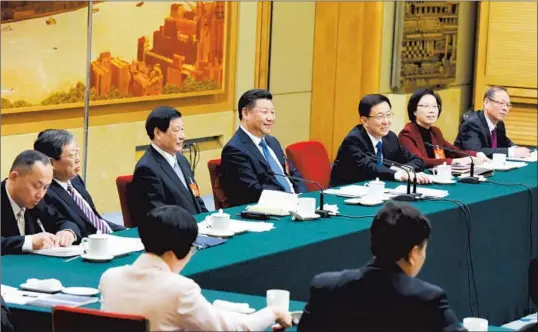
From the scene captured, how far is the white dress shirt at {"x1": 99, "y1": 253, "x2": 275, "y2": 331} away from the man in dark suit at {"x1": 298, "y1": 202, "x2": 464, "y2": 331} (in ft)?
0.88

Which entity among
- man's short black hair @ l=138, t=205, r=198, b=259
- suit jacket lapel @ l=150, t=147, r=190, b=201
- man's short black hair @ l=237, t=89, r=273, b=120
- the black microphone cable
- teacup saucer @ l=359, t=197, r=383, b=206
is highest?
man's short black hair @ l=237, t=89, r=273, b=120

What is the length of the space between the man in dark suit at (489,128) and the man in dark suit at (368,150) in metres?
1.27

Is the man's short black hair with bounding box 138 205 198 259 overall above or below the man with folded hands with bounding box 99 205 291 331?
above

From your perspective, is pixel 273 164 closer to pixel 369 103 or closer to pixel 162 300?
pixel 369 103

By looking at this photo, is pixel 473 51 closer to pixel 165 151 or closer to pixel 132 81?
pixel 132 81

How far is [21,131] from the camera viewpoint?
285 inches

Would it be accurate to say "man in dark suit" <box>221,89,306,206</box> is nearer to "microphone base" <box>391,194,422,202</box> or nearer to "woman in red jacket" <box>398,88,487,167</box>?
"microphone base" <box>391,194,422,202</box>

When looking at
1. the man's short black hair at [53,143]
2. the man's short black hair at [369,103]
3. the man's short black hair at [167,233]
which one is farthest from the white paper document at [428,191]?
the man's short black hair at [167,233]

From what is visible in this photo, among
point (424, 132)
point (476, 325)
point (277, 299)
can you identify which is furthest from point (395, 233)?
point (424, 132)

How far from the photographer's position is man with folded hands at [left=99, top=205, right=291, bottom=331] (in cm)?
314

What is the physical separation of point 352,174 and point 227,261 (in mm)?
2430

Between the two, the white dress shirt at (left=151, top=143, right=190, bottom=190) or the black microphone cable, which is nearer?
the white dress shirt at (left=151, top=143, right=190, bottom=190)

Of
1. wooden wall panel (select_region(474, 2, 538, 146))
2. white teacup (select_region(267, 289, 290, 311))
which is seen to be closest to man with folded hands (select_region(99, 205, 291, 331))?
white teacup (select_region(267, 289, 290, 311))

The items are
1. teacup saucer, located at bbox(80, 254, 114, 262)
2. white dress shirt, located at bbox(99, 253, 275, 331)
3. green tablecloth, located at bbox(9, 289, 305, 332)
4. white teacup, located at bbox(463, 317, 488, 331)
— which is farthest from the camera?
teacup saucer, located at bbox(80, 254, 114, 262)
